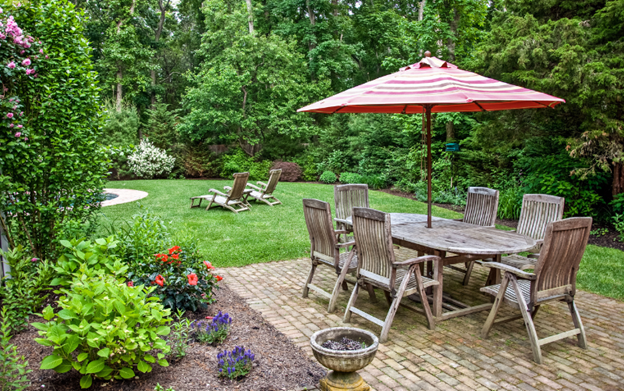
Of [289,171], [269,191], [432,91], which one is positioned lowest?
[289,171]

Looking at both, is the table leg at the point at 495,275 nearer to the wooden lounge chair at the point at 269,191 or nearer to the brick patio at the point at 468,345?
the brick patio at the point at 468,345

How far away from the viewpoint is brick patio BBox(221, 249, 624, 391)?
10.9 feet

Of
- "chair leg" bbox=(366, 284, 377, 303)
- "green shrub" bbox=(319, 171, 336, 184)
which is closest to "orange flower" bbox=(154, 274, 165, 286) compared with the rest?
"chair leg" bbox=(366, 284, 377, 303)

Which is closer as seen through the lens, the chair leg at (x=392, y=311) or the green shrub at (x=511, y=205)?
the chair leg at (x=392, y=311)

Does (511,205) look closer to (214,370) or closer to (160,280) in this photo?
(160,280)

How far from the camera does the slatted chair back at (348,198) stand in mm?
6246

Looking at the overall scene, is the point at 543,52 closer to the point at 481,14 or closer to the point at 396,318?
the point at 396,318

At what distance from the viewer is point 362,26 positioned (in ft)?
86.3

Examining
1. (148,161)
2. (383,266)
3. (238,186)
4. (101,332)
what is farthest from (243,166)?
(101,332)

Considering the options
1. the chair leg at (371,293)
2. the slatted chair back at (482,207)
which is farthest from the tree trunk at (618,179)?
the chair leg at (371,293)

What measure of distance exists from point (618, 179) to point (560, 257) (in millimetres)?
6070

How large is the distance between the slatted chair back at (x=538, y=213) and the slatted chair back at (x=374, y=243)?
7.09 feet

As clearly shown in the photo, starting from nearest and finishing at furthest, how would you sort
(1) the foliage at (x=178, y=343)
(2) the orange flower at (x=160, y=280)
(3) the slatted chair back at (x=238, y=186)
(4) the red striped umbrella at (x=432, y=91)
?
1. (1) the foliage at (x=178, y=343)
2. (2) the orange flower at (x=160, y=280)
3. (4) the red striped umbrella at (x=432, y=91)
4. (3) the slatted chair back at (x=238, y=186)

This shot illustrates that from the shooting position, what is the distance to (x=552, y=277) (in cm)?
379
